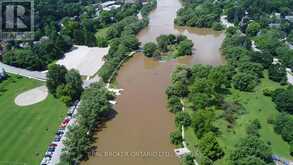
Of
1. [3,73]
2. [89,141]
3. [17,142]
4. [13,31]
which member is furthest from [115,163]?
[13,31]

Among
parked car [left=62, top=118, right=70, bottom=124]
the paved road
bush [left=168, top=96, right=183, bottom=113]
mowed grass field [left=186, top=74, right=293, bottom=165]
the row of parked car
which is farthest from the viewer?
the paved road

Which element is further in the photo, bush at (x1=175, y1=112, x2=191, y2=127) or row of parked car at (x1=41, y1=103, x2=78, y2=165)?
bush at (x1=175, y1=112, x2=191, y2=127)

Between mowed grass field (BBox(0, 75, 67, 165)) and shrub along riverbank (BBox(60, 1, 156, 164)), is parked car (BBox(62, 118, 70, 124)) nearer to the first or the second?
mowed grass field (BBox(0, 75, 67, 165))

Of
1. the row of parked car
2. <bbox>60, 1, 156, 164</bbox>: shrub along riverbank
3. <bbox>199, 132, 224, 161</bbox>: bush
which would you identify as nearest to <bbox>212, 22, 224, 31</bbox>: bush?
<bbox>60, 1, 156, 164</bbox>: shrub along riverbank

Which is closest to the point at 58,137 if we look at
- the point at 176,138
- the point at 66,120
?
the point at 66,120

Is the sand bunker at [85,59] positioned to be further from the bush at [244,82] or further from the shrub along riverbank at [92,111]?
the bush at [244,82]
